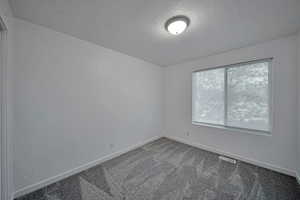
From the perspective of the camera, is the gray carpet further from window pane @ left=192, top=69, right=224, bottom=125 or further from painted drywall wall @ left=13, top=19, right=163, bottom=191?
window pane @ left=192, top=69, right=224, bottom=125

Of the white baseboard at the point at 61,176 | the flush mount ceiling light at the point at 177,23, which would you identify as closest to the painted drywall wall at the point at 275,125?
the flush mount ceiling light at the point at 177,23

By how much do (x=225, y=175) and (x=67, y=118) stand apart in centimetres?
287

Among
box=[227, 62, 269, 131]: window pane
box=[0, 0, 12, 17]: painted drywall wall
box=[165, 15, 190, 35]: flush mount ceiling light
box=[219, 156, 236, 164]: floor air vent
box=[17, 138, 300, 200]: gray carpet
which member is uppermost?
box=[165, 15, 190, 35]: flush mount ceiling light

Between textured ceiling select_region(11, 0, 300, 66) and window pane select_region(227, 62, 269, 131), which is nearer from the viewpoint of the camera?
textured ceiling select_region(11, 0, 300, 66)

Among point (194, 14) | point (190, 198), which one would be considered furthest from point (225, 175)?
point (194, 14)

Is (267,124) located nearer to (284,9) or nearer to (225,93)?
(225,93)

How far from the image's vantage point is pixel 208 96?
116 inches

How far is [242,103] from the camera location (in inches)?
93.5

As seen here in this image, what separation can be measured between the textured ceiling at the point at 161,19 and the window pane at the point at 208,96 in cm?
83

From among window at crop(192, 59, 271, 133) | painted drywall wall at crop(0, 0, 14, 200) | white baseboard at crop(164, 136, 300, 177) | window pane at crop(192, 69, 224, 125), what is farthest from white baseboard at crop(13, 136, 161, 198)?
window at crop(192, 59, 271, 133)

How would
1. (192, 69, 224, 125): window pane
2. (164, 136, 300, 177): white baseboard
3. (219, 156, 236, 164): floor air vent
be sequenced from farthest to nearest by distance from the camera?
(192, 69, 224, 125): window pane < (219, 156, 236, 164): floor air vent < (164, 136, 300, 177): white baseboard

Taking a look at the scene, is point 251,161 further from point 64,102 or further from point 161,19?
point 64,102

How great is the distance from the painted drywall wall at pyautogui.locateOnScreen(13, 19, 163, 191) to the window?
1945 millimetres

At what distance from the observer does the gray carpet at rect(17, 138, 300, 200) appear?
1.48 metres
